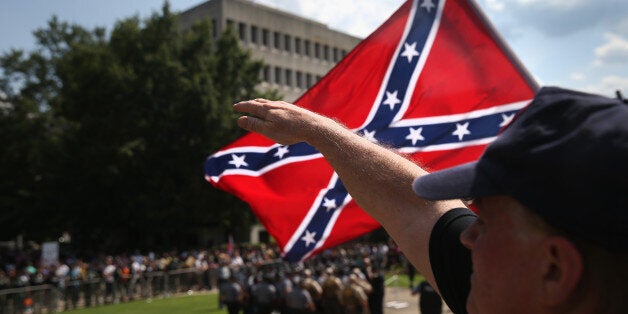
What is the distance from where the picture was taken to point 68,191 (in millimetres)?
41312

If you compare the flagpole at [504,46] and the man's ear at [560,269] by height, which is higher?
the flagpole at [504,46]

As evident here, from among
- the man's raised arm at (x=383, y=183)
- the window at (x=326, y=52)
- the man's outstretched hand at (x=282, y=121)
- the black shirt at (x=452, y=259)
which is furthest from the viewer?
the window at (x=326, y=52)

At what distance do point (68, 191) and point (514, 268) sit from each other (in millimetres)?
43391

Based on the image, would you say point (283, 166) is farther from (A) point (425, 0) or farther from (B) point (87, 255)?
(B) point (87, 255)

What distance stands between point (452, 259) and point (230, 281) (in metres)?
17.4

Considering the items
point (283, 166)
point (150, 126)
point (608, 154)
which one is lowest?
point (608, 154)

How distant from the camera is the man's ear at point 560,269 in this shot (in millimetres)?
1003

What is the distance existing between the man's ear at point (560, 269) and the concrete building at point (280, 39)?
181ft

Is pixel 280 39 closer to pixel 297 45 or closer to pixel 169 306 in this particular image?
pixel 297 45

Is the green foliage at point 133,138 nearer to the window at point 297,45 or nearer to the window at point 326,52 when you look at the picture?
the window at point 297,45

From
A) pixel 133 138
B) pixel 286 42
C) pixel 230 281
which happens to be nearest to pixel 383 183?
pixel 230 281

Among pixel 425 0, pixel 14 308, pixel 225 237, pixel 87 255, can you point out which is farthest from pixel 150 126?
pixel 425 0

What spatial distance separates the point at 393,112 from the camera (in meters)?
6.19

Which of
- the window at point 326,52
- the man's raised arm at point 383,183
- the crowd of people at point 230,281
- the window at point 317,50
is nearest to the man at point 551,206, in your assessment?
the man's raised arm at point 383,183
